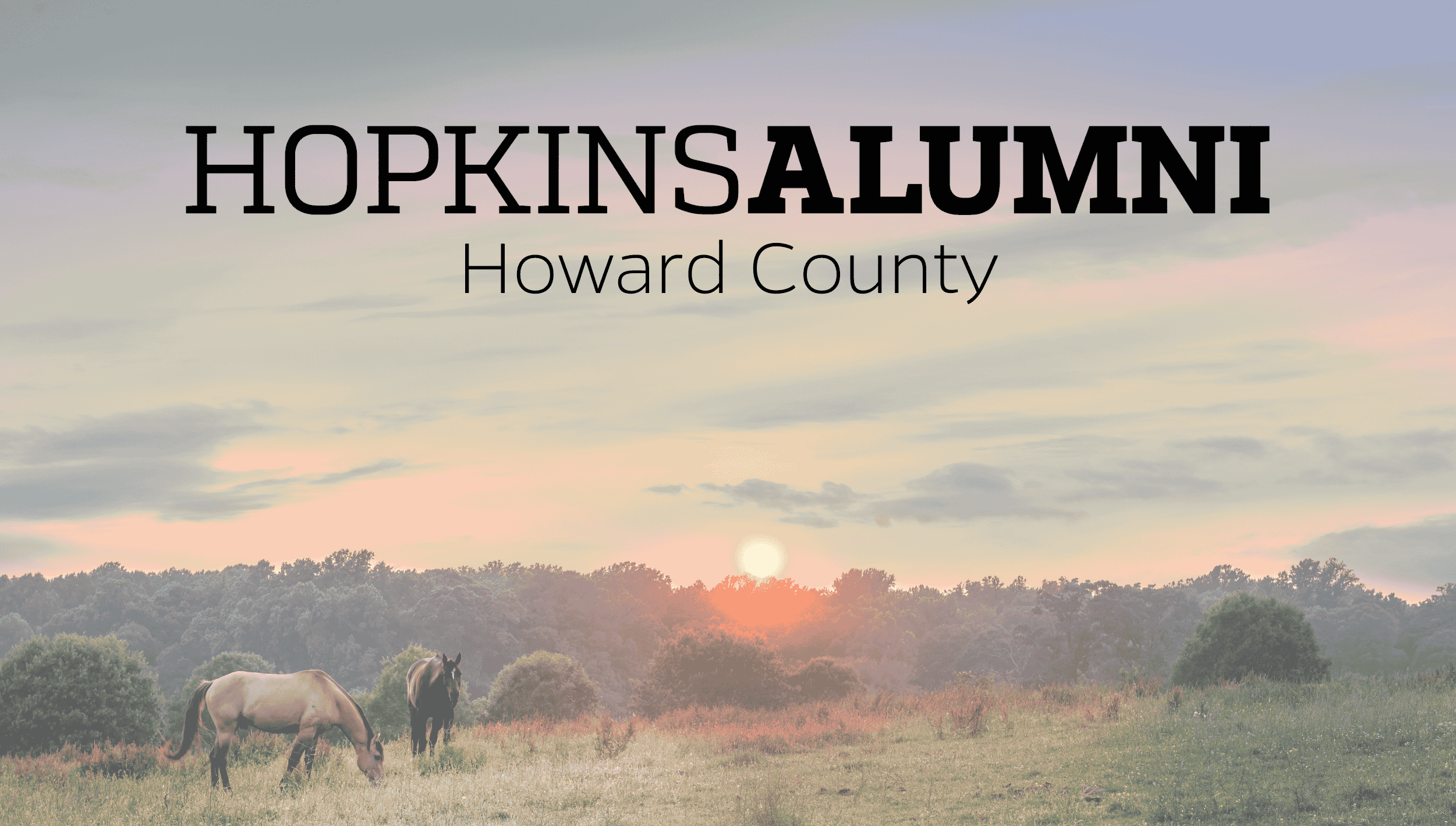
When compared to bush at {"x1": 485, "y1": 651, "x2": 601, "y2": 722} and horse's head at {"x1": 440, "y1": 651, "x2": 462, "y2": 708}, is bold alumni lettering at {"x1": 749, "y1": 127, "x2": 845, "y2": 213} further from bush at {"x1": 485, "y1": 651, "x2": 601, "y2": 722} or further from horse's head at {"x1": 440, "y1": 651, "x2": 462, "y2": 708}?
bush at {"x1": 485, "y1": 651, "x2": 601, "y2": 722}

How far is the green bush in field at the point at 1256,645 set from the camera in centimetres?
3353

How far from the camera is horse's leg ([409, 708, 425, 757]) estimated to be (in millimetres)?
24766

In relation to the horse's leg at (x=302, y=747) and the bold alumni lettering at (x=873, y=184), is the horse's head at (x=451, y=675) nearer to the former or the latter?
the horse's leg at (x=302, y=747)

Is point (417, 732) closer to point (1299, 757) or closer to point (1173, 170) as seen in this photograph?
point (1299, 757)

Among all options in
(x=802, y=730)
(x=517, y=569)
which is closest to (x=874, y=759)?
(x=802, y=730)

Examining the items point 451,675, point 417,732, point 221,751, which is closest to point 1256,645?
point 451,675

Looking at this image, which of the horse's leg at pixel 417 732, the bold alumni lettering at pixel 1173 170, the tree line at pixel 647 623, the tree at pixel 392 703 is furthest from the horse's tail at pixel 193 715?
the tree line at pixel 647 623

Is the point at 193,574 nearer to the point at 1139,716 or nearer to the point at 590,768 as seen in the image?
the point at 590,768

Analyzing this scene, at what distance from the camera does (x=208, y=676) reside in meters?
40.4

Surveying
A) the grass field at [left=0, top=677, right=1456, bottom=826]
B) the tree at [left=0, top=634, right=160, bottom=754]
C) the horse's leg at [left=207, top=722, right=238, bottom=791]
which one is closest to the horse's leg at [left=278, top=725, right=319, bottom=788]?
the grass field at [left=0, top=677, right=1456, bottom=826]

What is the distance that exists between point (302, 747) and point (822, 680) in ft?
108

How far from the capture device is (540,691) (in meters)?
45.1

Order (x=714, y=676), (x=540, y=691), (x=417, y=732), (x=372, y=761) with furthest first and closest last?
1. (x=714, y=676)
2. (x=540, y=691)
3. (x=417, y=732)
4. (x=372, y=761)

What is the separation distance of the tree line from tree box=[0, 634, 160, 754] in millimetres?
35230
